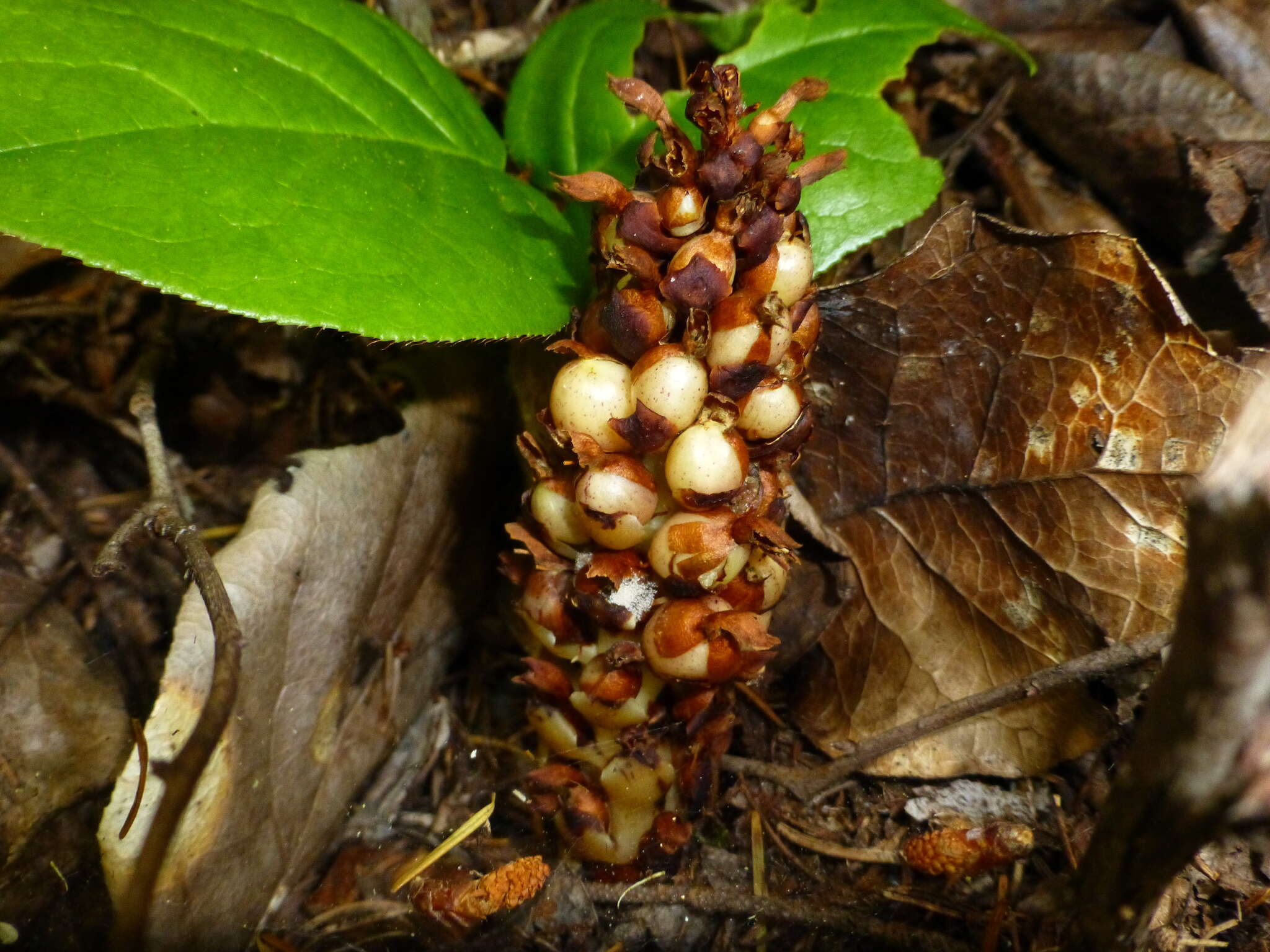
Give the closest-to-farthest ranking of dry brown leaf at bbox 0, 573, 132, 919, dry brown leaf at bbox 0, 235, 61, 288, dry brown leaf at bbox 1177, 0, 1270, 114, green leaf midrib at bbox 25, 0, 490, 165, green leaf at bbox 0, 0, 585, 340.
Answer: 1. green leaf at bbox 0, 0, 585, 340
2. green leaf midrib at bbox 25, 0, 490, 165
3. dry brown leaf at bbox 0, 573, 132, 919
4. dry brown leaf at bbox 0, 235, 61, 288
5. dry brown leaf at bbox 1177, 0, 1270, 114

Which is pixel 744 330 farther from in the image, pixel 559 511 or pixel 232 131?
pixel 232 131

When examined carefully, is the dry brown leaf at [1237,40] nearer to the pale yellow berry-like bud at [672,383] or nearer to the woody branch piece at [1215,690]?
the pale yellow berry-like bud at [672,383]

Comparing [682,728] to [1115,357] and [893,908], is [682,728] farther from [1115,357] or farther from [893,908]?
[1115,357]

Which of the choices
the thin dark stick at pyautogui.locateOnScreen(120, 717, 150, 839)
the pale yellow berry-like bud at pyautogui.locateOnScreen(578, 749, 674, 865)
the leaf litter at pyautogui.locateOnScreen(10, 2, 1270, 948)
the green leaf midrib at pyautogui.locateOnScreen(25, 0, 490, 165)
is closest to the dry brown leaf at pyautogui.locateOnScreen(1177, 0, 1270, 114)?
the leaf litter at pyautogui.locateOnScreen(10, 2, 1270, 948)

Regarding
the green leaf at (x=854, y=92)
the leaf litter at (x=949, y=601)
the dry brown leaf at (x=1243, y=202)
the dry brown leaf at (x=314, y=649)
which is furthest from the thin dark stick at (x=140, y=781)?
the dry brown leaf at (x=1243, y=202)

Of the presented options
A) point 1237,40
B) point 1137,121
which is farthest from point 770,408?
point 1237,40

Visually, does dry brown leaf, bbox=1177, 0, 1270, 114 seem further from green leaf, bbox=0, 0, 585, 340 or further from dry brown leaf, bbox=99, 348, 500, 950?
dry brown leaf, bbox=99, 348, 500, 950
